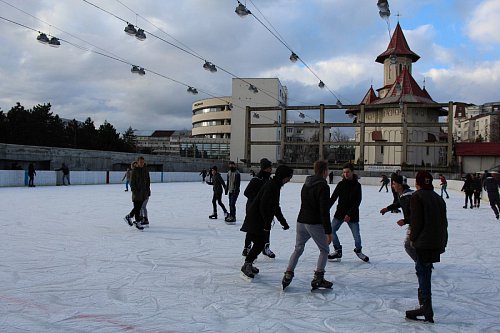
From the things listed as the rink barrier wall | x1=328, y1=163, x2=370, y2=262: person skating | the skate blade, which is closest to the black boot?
the skate blade

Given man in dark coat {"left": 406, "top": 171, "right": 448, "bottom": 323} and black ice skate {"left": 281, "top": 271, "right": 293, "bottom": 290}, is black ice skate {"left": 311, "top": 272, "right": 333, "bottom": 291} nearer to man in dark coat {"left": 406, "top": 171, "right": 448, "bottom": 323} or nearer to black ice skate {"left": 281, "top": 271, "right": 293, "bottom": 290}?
black ice skate {"left": 281, "top": 271, "right": 293, "bottom": 290}

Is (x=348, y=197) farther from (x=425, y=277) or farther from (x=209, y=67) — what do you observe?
(x=209, y=67)

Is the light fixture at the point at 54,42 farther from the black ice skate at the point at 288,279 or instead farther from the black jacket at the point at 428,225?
the black jacket at the point at 428,225

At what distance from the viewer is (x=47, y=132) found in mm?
47719

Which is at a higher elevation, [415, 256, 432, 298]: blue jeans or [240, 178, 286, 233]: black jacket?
[240, 178, 286, 233]: black jacket

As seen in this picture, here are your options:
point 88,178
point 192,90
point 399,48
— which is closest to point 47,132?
point 88,178

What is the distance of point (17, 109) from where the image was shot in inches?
1810

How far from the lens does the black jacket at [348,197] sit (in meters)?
6.85

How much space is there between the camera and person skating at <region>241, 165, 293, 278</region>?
554cm

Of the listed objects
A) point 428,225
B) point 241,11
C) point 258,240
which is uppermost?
point 241,11

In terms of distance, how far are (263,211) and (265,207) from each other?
5 centimetres

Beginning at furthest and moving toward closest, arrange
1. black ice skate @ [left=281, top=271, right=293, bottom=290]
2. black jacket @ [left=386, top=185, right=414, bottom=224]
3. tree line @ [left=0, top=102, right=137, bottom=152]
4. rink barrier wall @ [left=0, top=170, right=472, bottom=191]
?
tree line @ [left=0, top=102, right=137, bottom=152] < rink barrier wall @ [left=0, top=170, right=472, bottom=191] < black ice skate @ [left=281, top=271, right=293, bottom=290] < black jacket @ [left=386, top=185, right=414, bottom=224]

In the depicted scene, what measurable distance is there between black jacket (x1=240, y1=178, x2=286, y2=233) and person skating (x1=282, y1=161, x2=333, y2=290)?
43 centimetres

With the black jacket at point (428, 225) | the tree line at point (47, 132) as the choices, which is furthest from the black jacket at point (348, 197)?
the tree line at point (47, 132)
